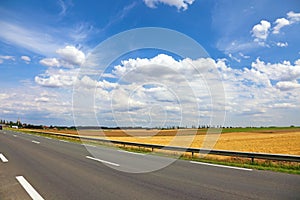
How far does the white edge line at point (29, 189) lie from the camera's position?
585cm

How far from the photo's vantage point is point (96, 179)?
770cm

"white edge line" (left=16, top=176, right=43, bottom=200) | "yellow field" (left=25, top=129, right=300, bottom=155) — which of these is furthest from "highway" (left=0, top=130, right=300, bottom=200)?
"yellow field" (left=25, top=129, right=300, bottom=155)

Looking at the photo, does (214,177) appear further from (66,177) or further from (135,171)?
(66,177)

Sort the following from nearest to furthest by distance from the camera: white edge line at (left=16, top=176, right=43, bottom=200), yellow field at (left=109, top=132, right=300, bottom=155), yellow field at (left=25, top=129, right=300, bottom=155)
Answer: white edge line at (left=16, top=176, right=43, bottom=200), yellow field at (left=109, top=132, right=300, bottom=155), yellow field at (left=25, top=129, right=300, bottom=155)

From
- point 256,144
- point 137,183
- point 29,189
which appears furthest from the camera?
point 256,144

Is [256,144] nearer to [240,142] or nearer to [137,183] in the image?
[240,142]

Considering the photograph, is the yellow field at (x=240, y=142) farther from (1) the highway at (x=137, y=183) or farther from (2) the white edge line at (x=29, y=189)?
(2) the white edge line at (x=29, y=189)

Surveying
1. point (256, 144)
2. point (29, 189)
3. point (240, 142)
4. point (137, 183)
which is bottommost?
point (29, 189)

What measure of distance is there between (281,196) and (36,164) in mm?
8740

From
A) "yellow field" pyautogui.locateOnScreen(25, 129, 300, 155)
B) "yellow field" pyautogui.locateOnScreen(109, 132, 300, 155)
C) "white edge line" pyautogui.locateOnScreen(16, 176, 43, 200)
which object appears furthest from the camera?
"yellow field" pyautogui.locateOnScreen(25, 129, 300, 155)

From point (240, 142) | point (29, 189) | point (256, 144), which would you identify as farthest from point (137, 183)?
point (240, 142)

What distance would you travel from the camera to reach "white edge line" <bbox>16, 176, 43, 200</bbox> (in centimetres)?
585

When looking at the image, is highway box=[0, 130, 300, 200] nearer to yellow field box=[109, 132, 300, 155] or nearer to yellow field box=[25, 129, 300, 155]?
yellow field box=[25, 129, 300, 155]

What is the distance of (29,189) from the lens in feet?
21.5
